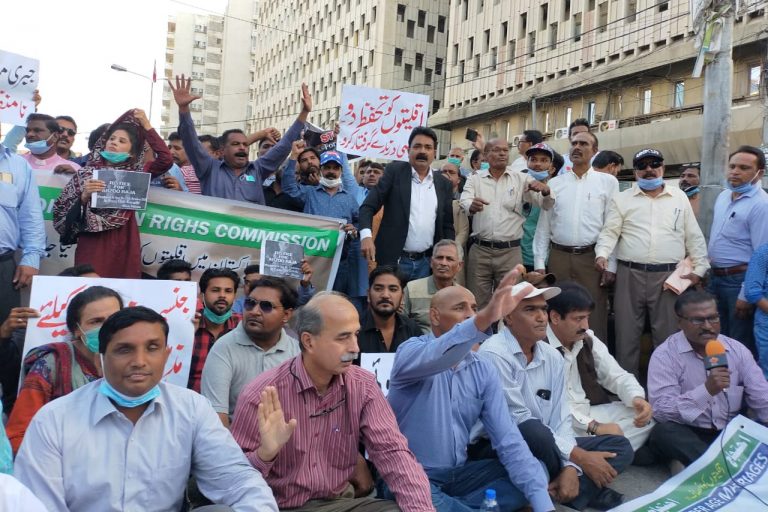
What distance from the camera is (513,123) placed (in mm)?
39000

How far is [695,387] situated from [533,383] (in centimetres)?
160

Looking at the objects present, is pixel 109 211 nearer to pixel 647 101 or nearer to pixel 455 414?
pixel 455 414

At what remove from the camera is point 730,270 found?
22.7ft

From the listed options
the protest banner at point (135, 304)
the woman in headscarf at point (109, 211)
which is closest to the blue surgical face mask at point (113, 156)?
the woman in headscarf at point (109, 211)

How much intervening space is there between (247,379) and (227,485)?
1.55m

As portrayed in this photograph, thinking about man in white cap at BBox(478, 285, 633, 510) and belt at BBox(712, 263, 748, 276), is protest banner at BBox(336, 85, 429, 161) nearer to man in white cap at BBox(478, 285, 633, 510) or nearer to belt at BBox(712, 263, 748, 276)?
belt at BBox(712, 263, 748, 276)

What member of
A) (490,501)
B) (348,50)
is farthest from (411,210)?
(348,50)

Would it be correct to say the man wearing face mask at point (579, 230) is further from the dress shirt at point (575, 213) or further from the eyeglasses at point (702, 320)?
the eyeglasses at point (702, 320)

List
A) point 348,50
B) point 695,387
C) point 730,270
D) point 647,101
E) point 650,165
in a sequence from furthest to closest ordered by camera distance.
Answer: point 348,50 → point 647,101 → point 650,165 → point 730,270 → point 695,387

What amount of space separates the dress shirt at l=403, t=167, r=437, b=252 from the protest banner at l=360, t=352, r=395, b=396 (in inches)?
74.6

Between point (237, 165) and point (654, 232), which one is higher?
point (237, 165)

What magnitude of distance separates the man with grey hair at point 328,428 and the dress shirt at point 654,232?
157 inches

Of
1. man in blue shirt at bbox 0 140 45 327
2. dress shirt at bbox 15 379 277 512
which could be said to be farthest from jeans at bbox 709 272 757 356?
man in blue shirt at bbox 0 140 45 327

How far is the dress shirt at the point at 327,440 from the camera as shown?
3.62 m
